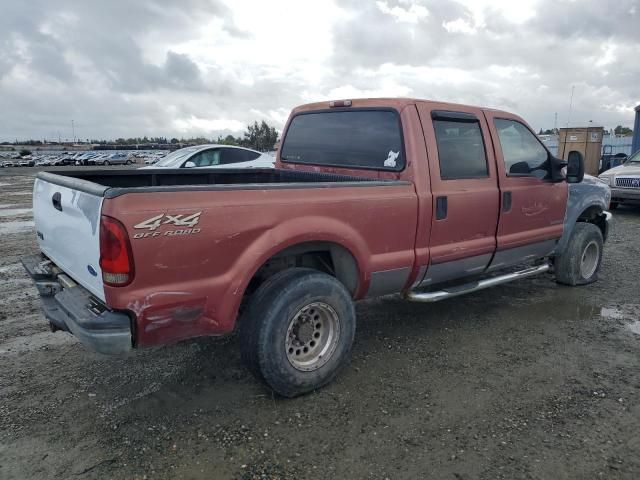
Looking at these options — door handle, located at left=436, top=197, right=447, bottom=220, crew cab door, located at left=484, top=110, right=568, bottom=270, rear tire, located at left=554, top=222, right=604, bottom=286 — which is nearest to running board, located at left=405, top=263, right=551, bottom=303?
crew cab door, located at left=484, top=110, right=568, bottom=270

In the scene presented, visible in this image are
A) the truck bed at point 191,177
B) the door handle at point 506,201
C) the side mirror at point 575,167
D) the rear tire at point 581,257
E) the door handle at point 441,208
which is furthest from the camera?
the rear tire at point 581,257

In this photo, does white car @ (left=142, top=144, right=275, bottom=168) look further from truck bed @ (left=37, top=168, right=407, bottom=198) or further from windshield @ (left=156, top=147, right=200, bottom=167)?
truck bed @ (left=37, top=168, right=407, bottom=198)

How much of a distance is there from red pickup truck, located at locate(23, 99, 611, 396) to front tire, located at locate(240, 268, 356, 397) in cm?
1

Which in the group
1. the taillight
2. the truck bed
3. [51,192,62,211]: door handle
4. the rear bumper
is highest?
the truck bed

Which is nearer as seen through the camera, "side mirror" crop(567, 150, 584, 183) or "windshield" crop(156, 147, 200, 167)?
"side mirror" crop(567, 150, 584, 183)

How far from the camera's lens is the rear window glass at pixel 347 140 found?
4069 millimetres

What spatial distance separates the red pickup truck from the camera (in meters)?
2.72

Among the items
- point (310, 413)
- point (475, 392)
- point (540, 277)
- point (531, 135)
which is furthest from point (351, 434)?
point (540, 277)

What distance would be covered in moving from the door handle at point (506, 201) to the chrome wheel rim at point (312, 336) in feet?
6.65

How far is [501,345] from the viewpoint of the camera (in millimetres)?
4266

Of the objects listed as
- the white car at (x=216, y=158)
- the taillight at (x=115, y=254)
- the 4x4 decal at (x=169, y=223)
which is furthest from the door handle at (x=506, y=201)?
the white car at (x=216, y=158)

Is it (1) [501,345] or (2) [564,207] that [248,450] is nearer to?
(1) [501,345]

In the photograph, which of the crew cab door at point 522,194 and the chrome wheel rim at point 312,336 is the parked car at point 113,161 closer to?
the crew cab door at point 522,194

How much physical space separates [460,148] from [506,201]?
694mm
